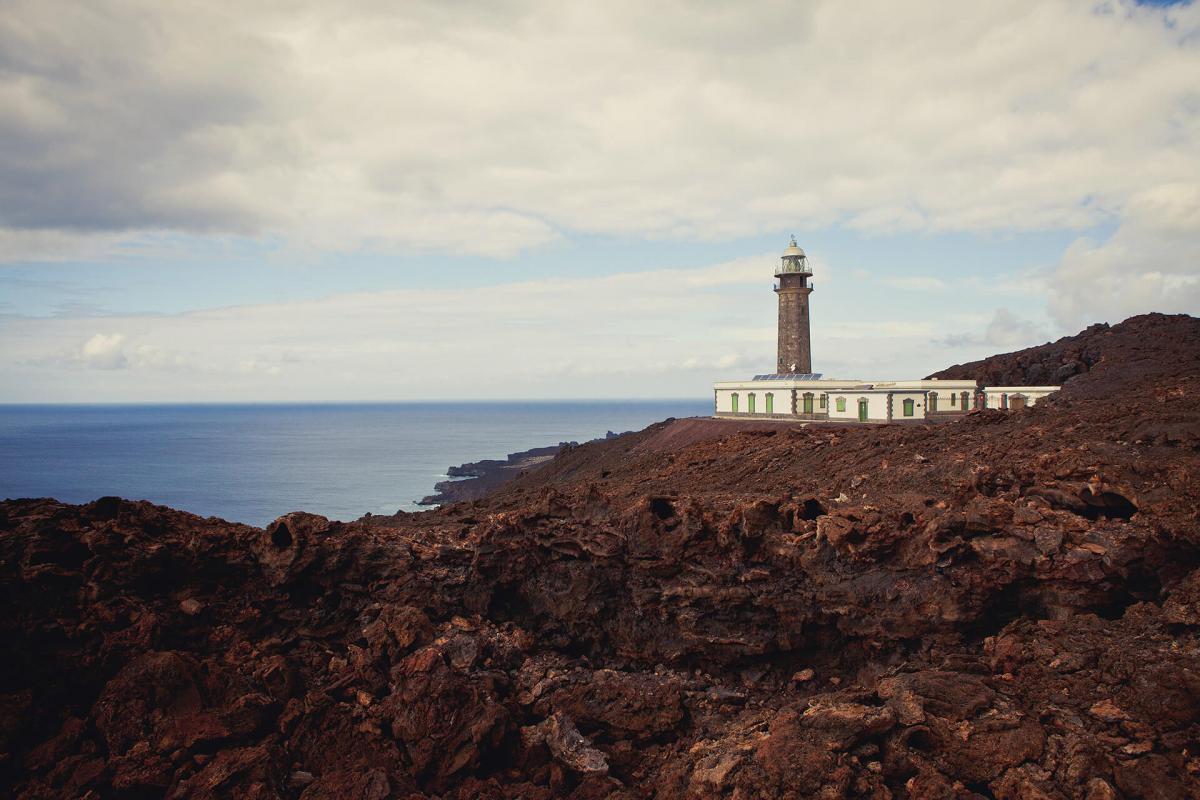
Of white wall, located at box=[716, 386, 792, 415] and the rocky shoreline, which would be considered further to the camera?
the rocky shoreline

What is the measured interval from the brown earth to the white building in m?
27.2

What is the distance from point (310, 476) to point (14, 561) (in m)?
75.0

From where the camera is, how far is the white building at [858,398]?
3981 centimetres

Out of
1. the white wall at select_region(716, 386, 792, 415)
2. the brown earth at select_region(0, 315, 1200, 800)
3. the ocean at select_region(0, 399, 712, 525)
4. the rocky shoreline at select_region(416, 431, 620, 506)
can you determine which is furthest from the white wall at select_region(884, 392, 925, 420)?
the ocean at select_region(0, 399, 712, 525)

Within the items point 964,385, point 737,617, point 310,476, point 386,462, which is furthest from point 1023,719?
point 386,462

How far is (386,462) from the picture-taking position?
317 feet

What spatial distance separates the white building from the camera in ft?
131

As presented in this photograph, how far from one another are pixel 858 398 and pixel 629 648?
32036 millimetres

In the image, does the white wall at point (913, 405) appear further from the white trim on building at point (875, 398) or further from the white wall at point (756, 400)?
the white wall at point (756, 400)

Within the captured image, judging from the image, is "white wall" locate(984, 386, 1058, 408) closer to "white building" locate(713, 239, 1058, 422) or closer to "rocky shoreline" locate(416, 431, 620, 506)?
"white building" locate(713, 239, 1058, 422)

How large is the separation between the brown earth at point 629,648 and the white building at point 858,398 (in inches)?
1072

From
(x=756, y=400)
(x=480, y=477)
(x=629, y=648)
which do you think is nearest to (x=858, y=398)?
(x=756, y=400)

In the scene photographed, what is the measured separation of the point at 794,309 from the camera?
5288cm

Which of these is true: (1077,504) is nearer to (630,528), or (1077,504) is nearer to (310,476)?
(630,528)
